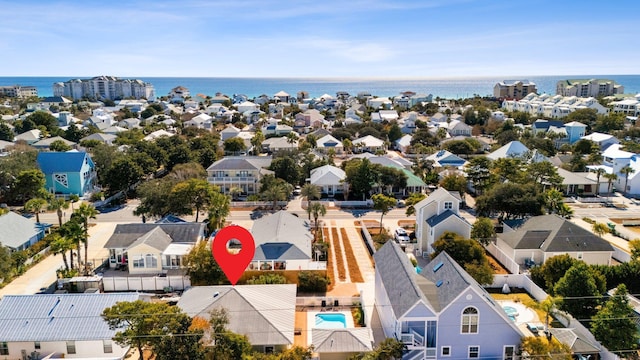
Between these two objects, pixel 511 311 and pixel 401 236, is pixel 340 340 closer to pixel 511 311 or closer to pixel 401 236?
pixel 511 311

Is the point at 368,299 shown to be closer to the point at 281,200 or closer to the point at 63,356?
the point at 63,356

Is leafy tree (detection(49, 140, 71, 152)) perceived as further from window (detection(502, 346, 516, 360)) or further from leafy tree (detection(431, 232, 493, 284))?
window (detection(502, 346, 516, 360))

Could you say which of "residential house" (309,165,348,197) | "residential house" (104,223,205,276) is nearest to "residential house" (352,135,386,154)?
"residential house" (309,165,348,197)

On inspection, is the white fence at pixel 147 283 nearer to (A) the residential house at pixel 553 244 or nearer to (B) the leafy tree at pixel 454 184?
(A) the residential house at pixel 553 244

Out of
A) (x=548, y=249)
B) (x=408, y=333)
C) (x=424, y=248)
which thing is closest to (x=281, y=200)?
(x=424, y=248)

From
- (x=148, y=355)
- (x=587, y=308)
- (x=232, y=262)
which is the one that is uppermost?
(x=232, y=262)

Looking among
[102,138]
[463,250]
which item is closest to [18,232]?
[463,250]
